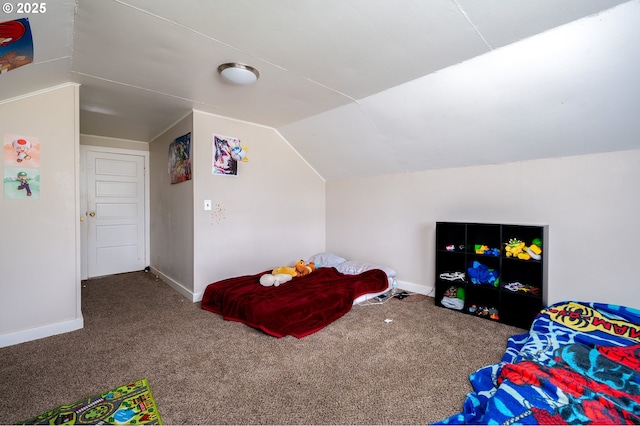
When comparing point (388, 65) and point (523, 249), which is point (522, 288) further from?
point (388, 65)

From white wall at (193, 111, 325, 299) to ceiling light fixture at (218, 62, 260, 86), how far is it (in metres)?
1.11

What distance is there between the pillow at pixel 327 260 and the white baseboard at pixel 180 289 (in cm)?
159

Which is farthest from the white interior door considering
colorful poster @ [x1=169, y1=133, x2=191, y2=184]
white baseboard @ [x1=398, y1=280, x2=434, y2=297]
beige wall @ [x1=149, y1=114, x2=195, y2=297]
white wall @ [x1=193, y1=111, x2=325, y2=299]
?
white baseboard @ [x1=398, y1=280, x2=434, y2=297]

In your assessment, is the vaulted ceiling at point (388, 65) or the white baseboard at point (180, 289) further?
the white baseboard at point (180, 289)

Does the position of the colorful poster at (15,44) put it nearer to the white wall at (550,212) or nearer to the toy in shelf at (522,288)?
the white wall at (550,212)

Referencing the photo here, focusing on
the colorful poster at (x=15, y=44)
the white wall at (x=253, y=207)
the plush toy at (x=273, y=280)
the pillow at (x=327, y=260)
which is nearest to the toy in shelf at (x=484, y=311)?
the pillow at (x=327, y=260)

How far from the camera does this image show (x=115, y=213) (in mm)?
4305

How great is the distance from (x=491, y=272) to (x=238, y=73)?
9.45 ft

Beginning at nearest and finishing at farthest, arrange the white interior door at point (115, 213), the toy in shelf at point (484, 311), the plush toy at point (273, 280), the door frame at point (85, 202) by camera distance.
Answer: the toy in shelf at point (484, 311), the plush toy at point (273, 280), the door frame at point (85, 202), the white interior door at point (115, 213)

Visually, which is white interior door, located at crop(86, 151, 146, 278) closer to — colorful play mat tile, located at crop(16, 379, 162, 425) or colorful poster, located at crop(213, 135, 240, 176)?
colorful poster, located at crop(213, 135, 240, 176)

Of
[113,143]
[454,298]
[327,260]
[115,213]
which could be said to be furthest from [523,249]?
[113,143]

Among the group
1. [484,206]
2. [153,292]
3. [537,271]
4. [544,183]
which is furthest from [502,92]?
[153,292]

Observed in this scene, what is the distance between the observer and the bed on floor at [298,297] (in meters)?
2.33

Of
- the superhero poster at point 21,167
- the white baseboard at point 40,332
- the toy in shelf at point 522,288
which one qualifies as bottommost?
the white baseboard at point 40,332
